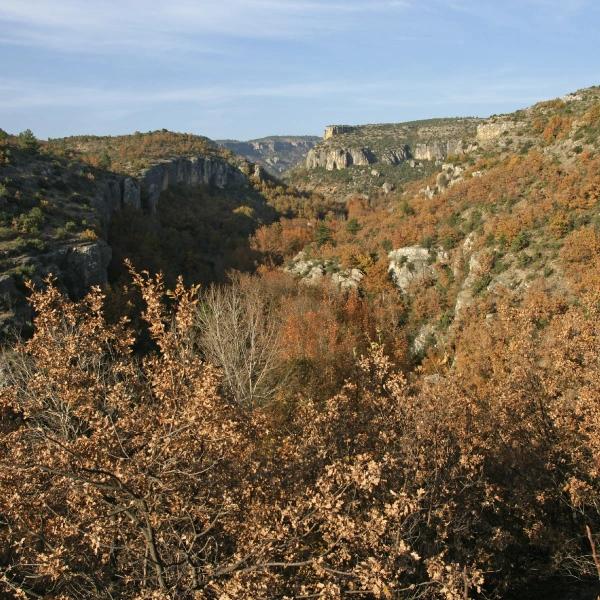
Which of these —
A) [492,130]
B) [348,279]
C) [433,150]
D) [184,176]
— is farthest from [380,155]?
[348,279]

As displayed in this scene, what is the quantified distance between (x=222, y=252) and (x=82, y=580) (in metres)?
65.0

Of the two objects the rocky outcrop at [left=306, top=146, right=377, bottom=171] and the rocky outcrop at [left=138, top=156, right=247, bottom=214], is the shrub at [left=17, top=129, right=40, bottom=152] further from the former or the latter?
the rocky outcrop at [left=306, top=146, right=377, bottom=171]

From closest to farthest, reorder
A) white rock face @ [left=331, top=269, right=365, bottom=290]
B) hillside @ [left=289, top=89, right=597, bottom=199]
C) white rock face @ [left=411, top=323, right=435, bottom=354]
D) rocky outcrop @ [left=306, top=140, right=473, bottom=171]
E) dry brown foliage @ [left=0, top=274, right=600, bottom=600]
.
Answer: dry brown foliage @ [left=0, top=274, right=600, bottom=600], white rock face @ [left=411, top=323, right=435, bottom=354], white rock face @ [left=331, top=269, right=365, bottom=290], hillside @ [left=289, top=89, right=597, bottom=199], rocky outcrop @ [left=306, top=140, right=473, bottom=171]

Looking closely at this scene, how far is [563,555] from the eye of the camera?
11023 mm

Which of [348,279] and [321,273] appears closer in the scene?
[348,279]

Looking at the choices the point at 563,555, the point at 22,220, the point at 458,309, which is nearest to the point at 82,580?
the point at 563,555

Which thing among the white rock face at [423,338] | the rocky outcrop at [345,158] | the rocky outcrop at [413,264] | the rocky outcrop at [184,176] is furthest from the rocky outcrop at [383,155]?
the white rock face at [423,338]

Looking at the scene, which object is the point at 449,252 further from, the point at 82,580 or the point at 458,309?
the point at 82,580

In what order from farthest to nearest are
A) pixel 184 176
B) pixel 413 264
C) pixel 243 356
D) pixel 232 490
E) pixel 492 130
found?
1. pixel 184 176
2. pixel 492 130
3. pixel 413 264
4. pixel 243 356
5. pixel 232 490

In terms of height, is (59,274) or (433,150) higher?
(433,150)

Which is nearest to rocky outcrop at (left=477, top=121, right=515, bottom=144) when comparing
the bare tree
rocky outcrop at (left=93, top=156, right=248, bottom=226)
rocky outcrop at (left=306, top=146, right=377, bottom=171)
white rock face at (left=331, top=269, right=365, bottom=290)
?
white rock face at (left=331, top=269, right=365, bottom=290)

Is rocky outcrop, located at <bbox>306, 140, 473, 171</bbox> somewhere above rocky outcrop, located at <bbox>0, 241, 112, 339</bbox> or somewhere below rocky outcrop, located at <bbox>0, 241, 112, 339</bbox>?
above

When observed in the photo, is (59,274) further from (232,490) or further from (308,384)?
(232,490)

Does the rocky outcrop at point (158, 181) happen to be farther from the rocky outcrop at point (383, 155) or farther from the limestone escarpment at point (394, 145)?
the limestone escarpment at point (394, 145)
